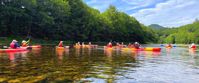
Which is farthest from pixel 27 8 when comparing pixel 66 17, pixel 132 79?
pixel 132 79

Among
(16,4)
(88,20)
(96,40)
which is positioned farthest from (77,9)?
(16,4)

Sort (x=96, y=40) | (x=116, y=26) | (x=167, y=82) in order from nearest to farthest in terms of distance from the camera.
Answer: (x=167, y=82) → (x=96, y=40) → (x=116, y=26)

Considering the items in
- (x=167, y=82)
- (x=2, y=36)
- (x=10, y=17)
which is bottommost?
(x=167, y=82)

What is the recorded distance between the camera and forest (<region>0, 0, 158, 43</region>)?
84438 millimetres

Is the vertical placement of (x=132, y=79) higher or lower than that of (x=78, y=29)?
lower

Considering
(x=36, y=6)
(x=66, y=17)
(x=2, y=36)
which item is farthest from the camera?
(x=66, y=17)

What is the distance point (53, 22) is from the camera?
313ft

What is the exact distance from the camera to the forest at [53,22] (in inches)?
3324

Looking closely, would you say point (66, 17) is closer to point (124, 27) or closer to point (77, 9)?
point (77, 9)

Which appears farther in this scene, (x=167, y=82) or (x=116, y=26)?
(x=116, y=26)

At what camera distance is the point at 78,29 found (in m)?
114

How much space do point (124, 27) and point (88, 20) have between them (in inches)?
1789

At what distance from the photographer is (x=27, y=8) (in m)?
86.3

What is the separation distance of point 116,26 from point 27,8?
74.7m
